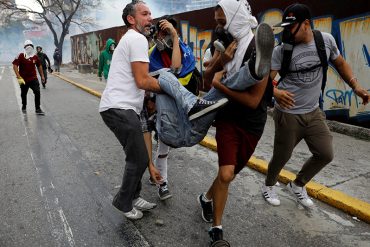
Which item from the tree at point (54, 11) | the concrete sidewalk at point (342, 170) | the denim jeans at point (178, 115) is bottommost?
the concrete sidewalk at point (342, 170)

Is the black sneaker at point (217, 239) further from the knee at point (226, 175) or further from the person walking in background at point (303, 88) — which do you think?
the person walking in background at point (303, 88)

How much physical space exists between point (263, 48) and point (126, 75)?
1120 mm

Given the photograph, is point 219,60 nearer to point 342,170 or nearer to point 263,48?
point 263,48

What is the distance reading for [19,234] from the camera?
8.88ft

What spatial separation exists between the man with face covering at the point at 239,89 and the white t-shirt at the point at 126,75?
0.57 metres

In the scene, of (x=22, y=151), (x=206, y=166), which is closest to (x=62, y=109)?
(x=22, y=151)

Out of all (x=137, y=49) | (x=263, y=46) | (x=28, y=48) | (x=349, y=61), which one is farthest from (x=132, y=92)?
(x=28, y=48)

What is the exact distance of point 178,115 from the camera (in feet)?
7.68

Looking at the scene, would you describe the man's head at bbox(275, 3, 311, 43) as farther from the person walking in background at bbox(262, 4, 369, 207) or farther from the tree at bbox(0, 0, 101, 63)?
the tree at bbox(0, 0, 101, 63)

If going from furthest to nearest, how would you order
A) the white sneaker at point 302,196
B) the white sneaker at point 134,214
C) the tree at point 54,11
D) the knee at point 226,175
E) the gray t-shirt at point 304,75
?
the tree at point 54,11 < the white sneaker at point 302,196 < the white sneaker at point 134,214 < the gray t-shirt at point 304,75 < the knee at point 226,175

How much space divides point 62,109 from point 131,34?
7.07 meters

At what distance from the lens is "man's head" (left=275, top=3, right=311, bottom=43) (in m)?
2.70

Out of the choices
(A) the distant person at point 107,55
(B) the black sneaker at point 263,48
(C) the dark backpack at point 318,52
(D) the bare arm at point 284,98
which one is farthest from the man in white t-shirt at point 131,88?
(A) the distant person at point 107,55

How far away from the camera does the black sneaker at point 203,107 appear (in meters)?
2.16
